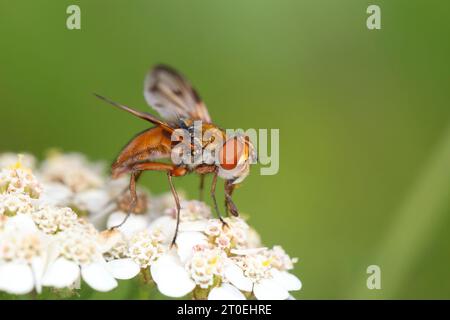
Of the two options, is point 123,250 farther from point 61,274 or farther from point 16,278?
point 16,278

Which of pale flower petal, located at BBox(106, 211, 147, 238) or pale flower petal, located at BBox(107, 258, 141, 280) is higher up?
pale flower petal, located at BBox(106, 211, 147, 238)

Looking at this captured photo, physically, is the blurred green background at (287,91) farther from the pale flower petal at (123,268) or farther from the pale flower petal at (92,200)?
the pale flower petal at (123,268)

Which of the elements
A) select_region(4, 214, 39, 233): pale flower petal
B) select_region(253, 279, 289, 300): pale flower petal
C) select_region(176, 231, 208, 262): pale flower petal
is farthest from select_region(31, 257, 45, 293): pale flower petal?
select_region(253, 279, 289, 300): pale flower petal

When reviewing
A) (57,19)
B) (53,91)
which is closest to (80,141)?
(53,91)

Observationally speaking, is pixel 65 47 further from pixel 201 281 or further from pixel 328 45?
pixel 201 281

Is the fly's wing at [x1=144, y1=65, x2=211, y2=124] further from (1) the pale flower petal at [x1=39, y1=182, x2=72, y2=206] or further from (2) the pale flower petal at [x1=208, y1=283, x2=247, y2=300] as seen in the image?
(2) the pale flower petal at [x1=208, y1=283, x2=247, y2=300]

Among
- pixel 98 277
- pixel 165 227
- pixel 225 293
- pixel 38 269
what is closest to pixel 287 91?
pixel 165 227
